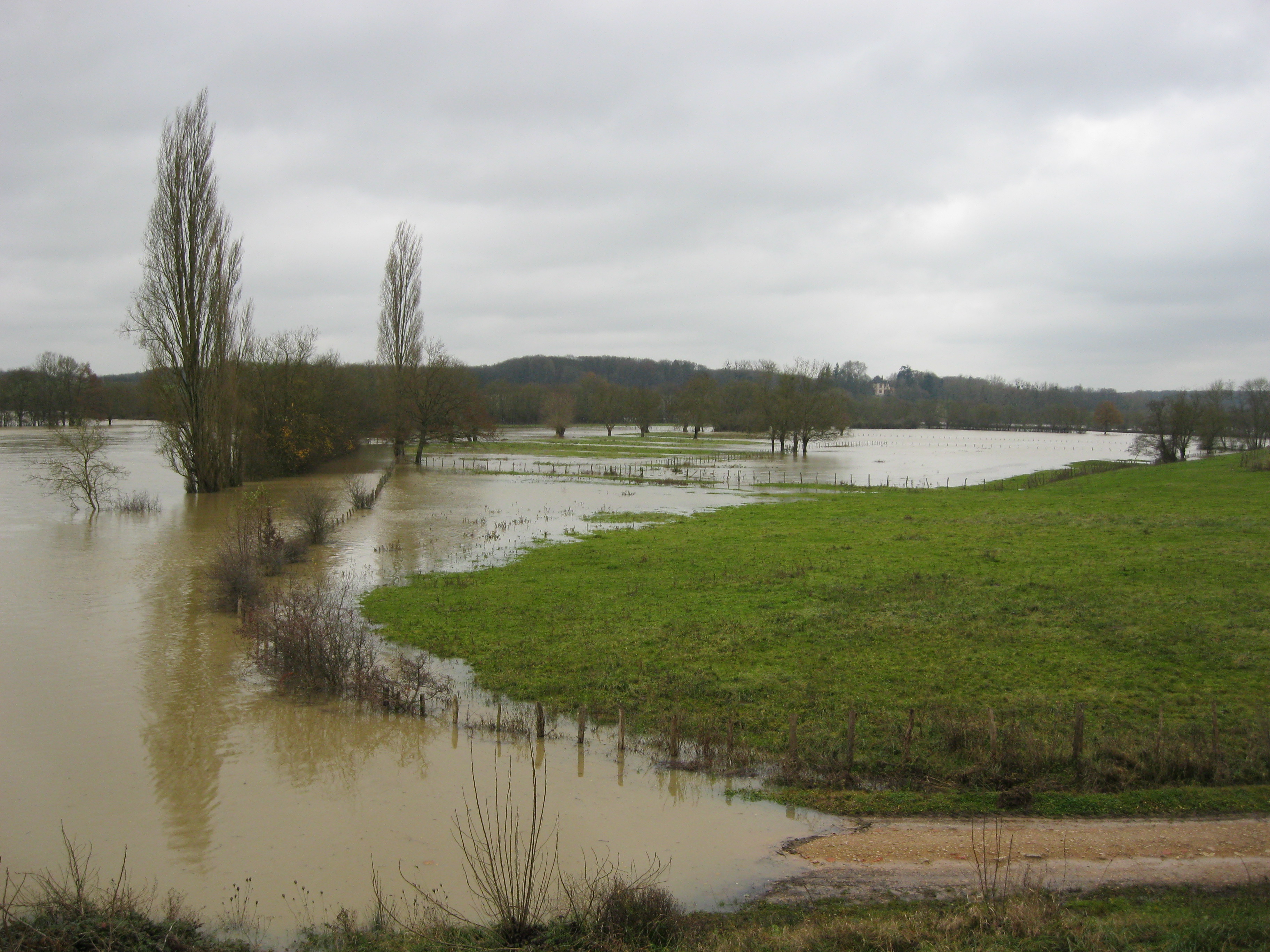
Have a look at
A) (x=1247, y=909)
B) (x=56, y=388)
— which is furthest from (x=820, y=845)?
(x=56, y=388)

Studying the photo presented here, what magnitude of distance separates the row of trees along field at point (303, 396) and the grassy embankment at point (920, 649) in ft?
74.9

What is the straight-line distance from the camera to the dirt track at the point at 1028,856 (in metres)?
7.23

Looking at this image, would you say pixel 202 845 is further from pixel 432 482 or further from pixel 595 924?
pixel 432 482

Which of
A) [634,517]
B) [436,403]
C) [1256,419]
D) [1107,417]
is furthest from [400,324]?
[1107,417]

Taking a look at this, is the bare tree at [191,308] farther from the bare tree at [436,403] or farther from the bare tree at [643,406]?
the bare tree at [643,406]

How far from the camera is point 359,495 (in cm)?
3428

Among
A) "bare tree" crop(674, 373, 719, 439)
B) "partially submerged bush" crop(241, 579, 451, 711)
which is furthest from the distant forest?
"partially submerged bush" crop(241, 579, 451, 711)

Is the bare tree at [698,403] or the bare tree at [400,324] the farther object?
the bare tree at [698,403]

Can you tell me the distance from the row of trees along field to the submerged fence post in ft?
115

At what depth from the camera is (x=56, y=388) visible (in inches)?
3942

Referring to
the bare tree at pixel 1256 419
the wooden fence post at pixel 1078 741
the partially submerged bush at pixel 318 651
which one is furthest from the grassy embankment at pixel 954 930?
the bare tree at pixel 1256 419

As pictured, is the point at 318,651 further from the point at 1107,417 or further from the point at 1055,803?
the point at 1107,417

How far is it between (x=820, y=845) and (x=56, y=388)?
119601mm

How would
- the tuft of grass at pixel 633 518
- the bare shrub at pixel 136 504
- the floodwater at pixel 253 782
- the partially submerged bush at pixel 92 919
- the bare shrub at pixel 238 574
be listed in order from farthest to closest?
the bare shrub at pixel 136 504, the tuft of grass at pixel 633 518, the bare shrub at pixel 238 574, the floodwater at pixel 253 782, the partially submerged bush at pixel 92 919
